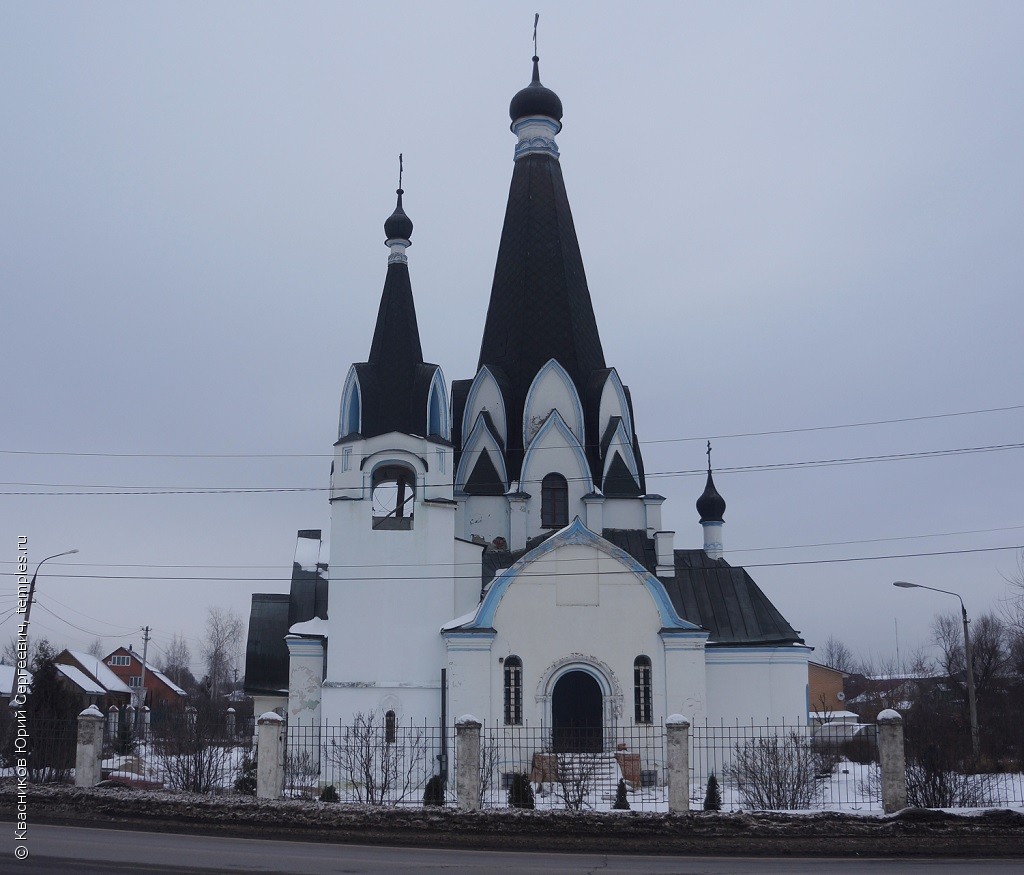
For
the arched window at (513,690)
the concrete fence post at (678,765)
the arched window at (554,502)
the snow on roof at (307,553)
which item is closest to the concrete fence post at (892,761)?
the concrete fence post at (678,765)

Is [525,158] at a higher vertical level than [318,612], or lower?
higher

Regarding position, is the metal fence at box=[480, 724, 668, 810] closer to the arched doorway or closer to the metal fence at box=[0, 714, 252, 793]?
the arched doorway

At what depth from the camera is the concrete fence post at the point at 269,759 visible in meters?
14.6

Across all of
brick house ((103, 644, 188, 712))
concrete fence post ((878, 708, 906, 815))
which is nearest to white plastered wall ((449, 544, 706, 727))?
concrete fence post ((878, 708, 906, 815))

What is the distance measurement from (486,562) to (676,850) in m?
12.1

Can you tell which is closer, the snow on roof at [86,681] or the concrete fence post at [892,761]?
the concrete fence post at [892,761]

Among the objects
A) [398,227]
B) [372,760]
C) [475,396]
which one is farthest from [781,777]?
[398,227]

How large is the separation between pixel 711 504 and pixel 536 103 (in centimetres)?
1101

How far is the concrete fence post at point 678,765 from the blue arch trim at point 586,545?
6.56 meters

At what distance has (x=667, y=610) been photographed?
2075 cm

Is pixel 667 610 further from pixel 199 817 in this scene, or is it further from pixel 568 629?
pixel 199 817

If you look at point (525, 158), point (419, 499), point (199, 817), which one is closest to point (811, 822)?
point (199, 817)

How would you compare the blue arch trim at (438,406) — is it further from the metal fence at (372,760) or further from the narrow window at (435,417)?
the metal fence at (372,760)

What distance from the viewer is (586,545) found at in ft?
68.6
